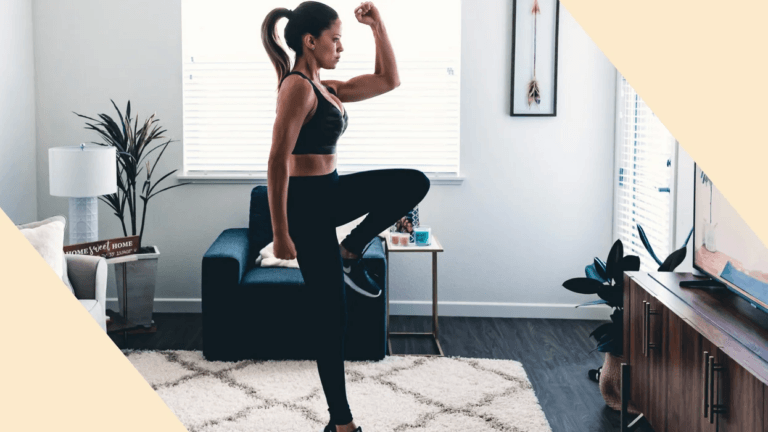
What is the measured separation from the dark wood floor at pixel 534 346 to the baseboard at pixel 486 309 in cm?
5

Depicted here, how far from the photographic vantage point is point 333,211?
2100 millimetres

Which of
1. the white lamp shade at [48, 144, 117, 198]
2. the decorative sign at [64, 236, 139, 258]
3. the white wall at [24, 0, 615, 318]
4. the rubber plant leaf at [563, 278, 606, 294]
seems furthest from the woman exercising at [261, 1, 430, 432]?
the white wall at [24, 0, 615, 318]

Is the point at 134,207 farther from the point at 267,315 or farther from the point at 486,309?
the point at 486,309

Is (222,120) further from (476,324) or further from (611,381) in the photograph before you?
(611,381)

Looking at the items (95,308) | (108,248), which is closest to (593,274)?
(95,308)

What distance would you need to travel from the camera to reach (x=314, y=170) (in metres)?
2.08

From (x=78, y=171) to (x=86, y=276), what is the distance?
0.61 m

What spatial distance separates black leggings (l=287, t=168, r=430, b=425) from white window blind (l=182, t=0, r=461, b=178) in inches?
96.2

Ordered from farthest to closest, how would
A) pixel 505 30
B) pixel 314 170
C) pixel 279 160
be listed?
1. pixel 505 30
2. pixel 314 170
3. pixel 279 160

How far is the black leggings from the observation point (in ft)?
6.73

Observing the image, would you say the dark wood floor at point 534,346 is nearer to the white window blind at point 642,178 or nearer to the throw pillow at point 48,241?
the white window blind at point 642,178

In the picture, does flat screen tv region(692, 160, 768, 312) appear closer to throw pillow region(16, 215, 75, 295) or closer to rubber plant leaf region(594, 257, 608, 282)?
rubber plant leaf region(594, 257, 608, 282)

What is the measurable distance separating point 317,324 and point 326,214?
37 centimetres

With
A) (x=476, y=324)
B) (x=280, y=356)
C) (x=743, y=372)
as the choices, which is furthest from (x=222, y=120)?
(x=743, y=372)
